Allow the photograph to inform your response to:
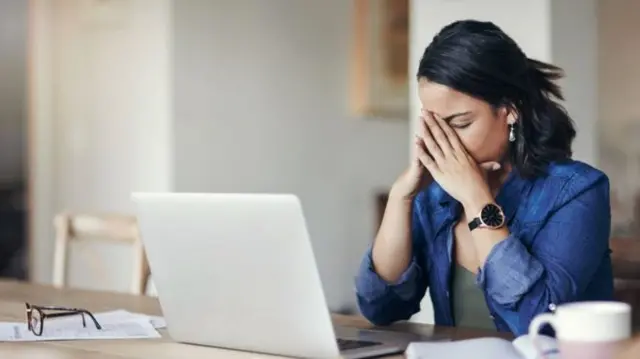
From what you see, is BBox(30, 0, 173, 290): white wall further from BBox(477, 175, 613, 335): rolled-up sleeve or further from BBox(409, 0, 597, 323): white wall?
BBox(477, 175, 613, 335): rolled-up sleeve

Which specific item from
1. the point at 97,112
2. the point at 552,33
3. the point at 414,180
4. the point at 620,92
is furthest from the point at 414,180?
the point at 620,92

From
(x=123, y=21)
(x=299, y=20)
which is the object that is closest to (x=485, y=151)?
(x=123, y=21)

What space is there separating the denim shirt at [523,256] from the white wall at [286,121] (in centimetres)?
162

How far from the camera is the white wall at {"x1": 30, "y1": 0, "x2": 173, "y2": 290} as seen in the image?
10.3ft

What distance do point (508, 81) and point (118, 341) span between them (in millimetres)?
713

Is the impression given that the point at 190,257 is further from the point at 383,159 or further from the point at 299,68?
the point at 383,159

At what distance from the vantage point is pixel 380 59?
398cm

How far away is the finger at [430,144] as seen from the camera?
150 centimetres

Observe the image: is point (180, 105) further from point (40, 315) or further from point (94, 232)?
point (40, 315)

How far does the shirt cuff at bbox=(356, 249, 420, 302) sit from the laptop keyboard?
A: 237 millimetres

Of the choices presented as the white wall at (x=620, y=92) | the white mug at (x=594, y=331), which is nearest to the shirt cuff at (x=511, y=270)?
the white mug at (x=594, y=331)

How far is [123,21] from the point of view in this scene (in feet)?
10.5

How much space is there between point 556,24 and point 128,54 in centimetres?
147

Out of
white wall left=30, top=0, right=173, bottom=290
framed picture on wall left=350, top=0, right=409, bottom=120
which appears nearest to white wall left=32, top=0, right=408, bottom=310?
white wall left=30, top=0, right=173, bottom=290
